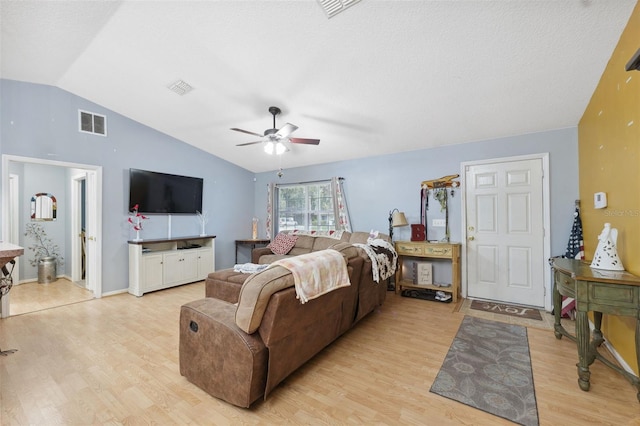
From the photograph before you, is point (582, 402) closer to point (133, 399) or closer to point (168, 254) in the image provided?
point (133, 399)

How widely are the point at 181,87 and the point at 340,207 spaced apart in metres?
3.17

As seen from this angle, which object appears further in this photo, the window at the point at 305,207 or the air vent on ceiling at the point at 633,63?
the window at the point at 305,207

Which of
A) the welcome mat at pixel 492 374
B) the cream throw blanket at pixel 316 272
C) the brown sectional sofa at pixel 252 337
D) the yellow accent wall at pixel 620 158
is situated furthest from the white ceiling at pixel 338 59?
the welcome mat at pixel 492 374

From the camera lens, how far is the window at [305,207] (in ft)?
18.3

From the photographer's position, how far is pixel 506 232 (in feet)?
12.5

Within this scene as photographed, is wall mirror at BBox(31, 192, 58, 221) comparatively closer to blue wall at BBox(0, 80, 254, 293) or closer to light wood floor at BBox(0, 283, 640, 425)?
blue wall at BBox(0, 80, 254, 293)

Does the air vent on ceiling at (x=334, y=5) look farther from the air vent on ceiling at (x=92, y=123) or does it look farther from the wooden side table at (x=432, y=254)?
the air vent on ceiling at (x=92, y=123)

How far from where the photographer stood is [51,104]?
12.0ft

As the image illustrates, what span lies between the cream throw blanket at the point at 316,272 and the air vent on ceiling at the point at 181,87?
2.78 m

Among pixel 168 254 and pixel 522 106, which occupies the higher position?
pixel 522 106

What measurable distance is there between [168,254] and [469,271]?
4915 mm

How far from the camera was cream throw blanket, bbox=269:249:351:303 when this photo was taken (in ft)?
5.99

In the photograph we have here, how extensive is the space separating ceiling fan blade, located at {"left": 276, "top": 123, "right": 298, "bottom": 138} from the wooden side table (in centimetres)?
239

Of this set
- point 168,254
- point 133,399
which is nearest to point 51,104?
point 168,254
